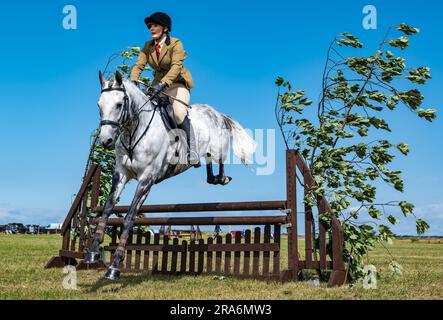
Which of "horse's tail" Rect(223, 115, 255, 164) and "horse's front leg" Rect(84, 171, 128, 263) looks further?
"horse's tail" Rect(223, 115, 255, 164)

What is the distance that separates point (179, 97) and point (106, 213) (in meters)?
1.90

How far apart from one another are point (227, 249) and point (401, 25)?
4070 millimetres

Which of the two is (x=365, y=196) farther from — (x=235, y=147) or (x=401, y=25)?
(x=401, y=25)

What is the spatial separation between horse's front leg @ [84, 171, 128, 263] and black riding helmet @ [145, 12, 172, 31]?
2071 mm

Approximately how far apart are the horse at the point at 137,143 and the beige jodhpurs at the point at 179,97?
201mm

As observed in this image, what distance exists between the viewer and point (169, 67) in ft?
22.9

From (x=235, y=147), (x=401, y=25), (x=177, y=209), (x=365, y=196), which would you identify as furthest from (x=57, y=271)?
(x=401, y=25)

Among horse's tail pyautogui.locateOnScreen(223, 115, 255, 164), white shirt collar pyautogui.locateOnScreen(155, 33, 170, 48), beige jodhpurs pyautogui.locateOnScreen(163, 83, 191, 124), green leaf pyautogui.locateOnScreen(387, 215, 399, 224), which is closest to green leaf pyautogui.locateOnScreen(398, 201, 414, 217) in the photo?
green leaf pyautogui.locateOnScreen(387, 215, 399, 224)

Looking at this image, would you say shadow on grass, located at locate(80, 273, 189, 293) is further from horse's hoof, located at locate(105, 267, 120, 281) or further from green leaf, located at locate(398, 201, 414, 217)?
green leaf, located at locate(398, 201, 414, 217)

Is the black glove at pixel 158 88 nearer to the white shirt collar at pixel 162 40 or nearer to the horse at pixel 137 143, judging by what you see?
the horse at pixel 137 143

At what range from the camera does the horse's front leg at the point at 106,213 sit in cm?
584

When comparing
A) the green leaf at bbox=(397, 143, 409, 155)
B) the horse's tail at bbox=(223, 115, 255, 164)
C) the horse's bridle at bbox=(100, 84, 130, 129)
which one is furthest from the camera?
the horse's tail at bbox=(223, 115, 255, 164)

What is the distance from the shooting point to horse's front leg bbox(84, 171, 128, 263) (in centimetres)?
584

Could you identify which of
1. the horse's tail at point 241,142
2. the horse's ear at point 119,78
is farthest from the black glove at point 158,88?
the horse's tail at point 241,142
